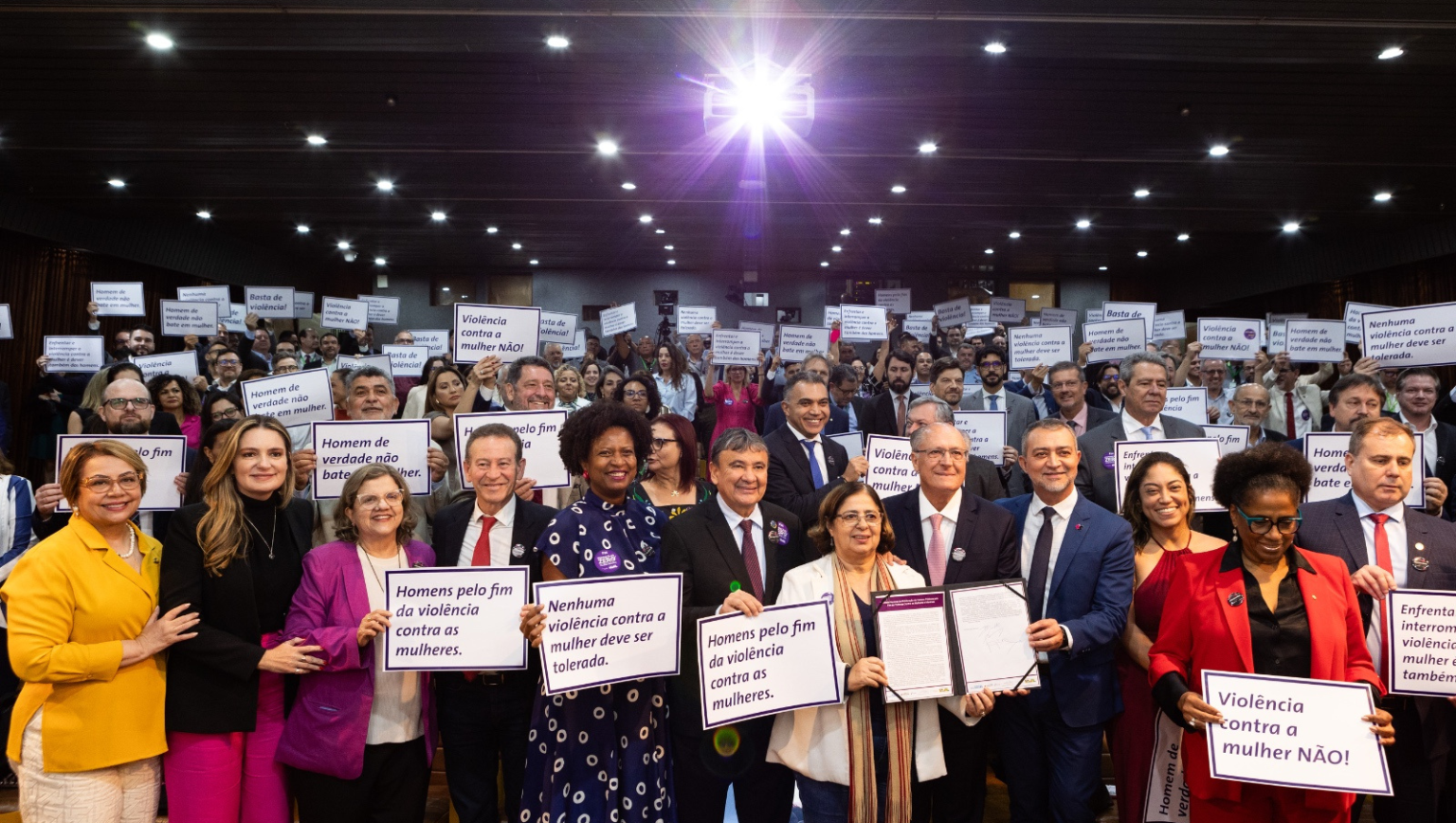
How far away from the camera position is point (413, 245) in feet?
51.7

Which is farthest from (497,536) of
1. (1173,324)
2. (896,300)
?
(1173,324)

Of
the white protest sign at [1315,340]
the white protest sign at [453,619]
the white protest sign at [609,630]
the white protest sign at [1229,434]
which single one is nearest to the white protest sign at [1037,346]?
the white protest sign at [1315,340]

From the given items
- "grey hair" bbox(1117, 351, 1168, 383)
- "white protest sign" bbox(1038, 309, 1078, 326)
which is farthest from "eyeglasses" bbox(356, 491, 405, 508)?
"white protest sign" bbox(1038, 309, 1078, 326)

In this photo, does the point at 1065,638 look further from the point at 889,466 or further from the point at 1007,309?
the point at 1007,309

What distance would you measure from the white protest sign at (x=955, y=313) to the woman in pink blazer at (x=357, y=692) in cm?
902

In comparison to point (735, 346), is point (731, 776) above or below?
below

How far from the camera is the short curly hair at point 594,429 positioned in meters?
2.99

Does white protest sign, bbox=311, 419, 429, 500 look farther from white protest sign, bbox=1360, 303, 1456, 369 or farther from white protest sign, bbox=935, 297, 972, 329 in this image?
white protest sign, bbox=935, 297, 972, 329

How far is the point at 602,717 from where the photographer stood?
275cm

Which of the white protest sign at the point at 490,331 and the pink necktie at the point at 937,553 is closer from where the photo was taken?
the pink necktie at the point at 937,553

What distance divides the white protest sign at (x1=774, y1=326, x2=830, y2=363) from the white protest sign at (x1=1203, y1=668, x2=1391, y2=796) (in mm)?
5549

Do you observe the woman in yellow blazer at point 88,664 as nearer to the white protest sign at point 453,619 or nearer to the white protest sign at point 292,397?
the white protest sign at point 453,619

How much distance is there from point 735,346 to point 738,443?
15.1 feet

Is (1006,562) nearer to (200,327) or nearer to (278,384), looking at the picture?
(278,384)
